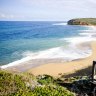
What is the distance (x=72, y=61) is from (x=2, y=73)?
17.9 m

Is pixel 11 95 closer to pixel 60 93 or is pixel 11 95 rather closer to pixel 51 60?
pixel 60 93

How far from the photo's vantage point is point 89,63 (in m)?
26.8

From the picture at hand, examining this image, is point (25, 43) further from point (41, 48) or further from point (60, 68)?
point (60, 68)

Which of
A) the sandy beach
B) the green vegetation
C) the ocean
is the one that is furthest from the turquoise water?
the green vegetation

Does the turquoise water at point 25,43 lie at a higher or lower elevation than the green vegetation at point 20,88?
lower

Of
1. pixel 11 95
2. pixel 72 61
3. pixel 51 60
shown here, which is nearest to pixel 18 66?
pixel 51 60

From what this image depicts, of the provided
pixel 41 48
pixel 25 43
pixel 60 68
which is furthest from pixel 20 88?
pixel 25 43

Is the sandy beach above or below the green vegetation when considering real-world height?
below

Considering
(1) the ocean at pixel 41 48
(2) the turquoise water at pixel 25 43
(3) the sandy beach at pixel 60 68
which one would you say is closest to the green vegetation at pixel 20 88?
(3) the sandy beach at pixel 60 68

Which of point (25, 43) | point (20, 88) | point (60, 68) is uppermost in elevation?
point (20, 88)

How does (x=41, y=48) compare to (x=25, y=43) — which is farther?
(x=25, y=43)

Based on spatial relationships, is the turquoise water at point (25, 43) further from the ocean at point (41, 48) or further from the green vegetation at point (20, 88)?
the green vegetation at point (20, 88)

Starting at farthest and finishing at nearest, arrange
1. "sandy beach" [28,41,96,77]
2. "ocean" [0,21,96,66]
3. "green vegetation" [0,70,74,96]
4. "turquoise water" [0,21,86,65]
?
"turquoise water" [0,21,86,65] < "ocean" [0,21,96,66] < "sandy beach" [28,41,96,77] < "green vegetation" [0,70,74,96]

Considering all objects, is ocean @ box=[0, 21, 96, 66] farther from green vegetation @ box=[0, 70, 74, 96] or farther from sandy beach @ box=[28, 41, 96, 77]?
green vegetation @ box=[0, 70, 74, 96]
